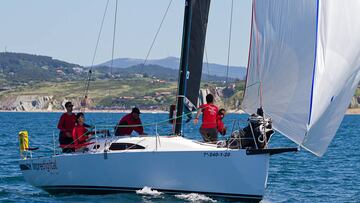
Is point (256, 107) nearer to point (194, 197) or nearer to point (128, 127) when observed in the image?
point (194, 197)

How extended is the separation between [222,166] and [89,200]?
3.19 metres

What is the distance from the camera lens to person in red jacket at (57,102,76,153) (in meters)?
21.5

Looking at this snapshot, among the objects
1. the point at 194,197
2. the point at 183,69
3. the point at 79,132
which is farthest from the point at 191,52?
the point at 194,197

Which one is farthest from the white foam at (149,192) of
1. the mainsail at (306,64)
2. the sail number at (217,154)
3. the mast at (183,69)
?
the mainsail at (306,64)

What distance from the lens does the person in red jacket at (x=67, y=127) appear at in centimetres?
2152

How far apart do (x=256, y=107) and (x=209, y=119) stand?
62.1 inches

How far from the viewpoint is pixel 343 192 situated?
73.8ft

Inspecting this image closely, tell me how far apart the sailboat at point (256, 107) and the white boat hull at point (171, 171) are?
0.02 meters

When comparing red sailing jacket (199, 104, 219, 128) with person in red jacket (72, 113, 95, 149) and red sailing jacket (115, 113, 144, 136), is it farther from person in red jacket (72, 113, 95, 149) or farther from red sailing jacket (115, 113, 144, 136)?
person in red jacket (72, 113, 95, 149)

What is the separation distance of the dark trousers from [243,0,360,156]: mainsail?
1.84m

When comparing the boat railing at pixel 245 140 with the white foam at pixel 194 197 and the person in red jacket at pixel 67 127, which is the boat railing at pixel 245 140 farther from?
the person in red jacket at pixel 67 127

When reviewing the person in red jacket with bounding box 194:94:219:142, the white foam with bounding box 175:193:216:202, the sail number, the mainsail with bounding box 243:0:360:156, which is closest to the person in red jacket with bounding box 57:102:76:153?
the person in red jacket with bounding box 194:94:219:142

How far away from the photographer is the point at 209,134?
2059 cm

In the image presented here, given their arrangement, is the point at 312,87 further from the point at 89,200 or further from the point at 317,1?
the point at 89,200
